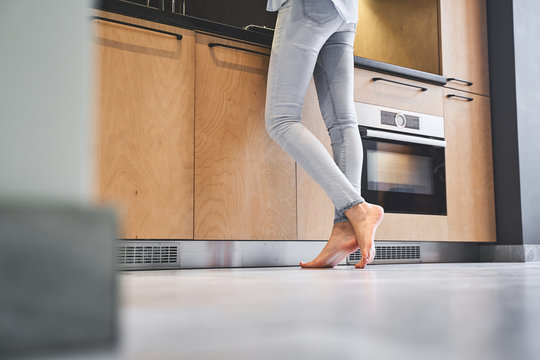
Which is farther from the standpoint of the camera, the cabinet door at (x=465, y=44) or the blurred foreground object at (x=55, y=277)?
the cabinet door at (x=465, y=44)

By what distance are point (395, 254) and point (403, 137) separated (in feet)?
1.84

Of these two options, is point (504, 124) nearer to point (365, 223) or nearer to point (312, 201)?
point (312, 201)

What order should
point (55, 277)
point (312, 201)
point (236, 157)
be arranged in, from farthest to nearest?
1. point (312, 201)
2. point (236, 157)
3. point (55, 277)

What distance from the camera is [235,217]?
217 centimetres

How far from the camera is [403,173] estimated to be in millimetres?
2727

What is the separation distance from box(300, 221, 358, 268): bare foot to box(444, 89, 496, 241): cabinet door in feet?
3.99

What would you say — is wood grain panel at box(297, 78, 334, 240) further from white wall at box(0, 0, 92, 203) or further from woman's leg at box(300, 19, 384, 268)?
white wall at box(0, 0, 92, 203)

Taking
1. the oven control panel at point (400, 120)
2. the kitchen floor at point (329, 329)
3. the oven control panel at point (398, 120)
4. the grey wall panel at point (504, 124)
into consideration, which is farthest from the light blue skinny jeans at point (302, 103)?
the grey wall panel at point (504, 124)

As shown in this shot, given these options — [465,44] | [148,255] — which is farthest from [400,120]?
[148,255]

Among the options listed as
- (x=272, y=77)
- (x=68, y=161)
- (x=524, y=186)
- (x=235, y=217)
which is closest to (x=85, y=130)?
(x=68, y=161)

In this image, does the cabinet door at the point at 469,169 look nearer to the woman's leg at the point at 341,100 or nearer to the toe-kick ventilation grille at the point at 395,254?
the toe-kick ventilation grille at the point at 395,254

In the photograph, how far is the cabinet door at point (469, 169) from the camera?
2.94 metres

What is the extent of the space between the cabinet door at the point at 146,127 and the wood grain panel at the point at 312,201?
0.51m

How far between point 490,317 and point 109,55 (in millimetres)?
1744
